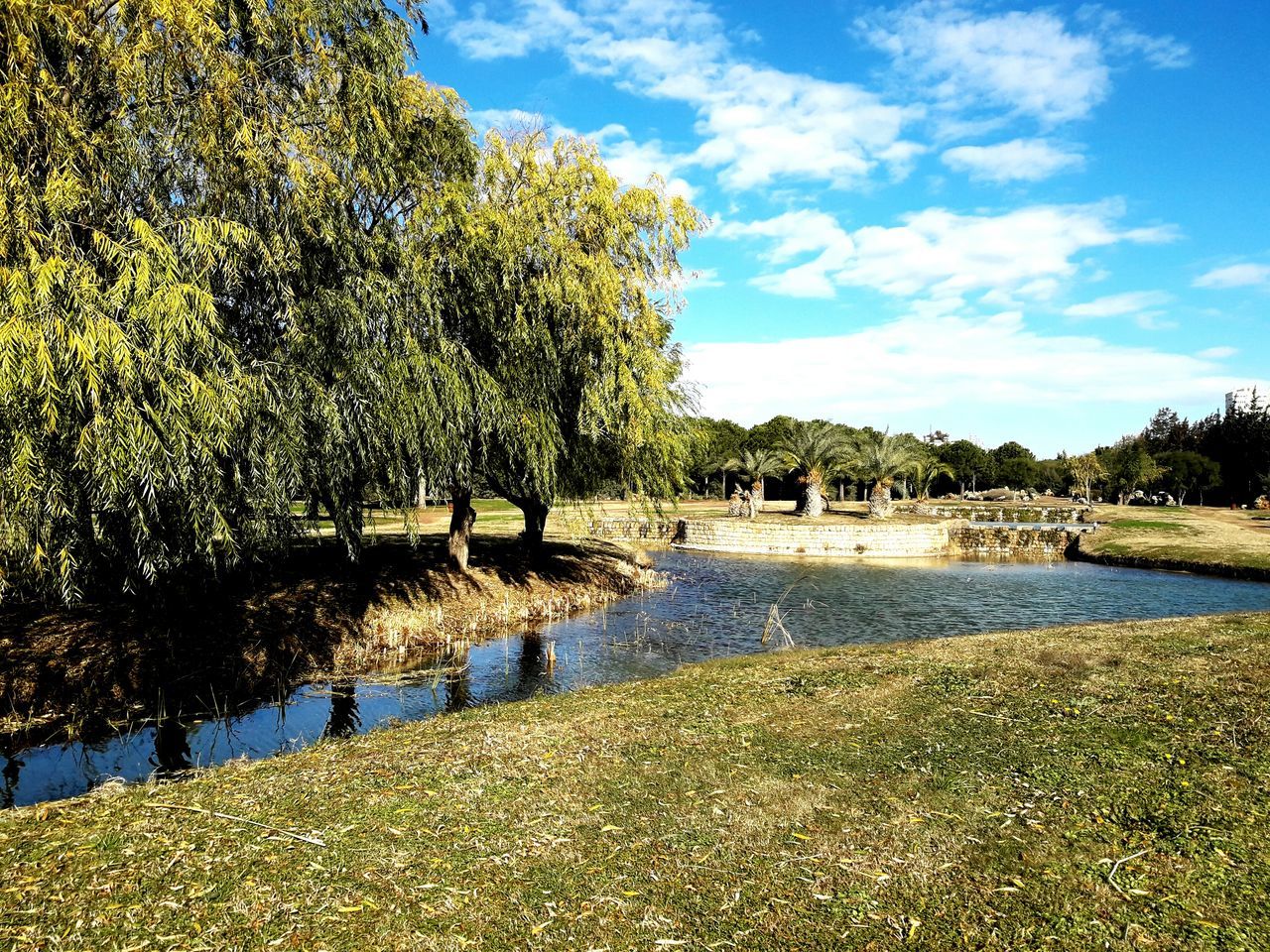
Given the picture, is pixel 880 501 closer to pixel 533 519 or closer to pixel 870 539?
pixel 870 539

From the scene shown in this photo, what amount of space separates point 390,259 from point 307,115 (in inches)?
91.5

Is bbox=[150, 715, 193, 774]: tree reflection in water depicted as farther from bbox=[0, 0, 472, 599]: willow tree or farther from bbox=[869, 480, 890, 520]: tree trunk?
bbox=[869, 480, 890, 520]: tree trunk

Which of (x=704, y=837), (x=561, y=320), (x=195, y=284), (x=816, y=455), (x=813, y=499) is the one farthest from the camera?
(x=813, y=499)

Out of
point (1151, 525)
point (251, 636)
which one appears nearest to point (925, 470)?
point (1151, 525)

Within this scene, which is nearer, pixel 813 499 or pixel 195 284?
pixel 195 284

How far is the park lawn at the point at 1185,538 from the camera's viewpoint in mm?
30391

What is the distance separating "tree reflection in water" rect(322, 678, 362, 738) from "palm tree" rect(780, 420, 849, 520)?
36.0 metres

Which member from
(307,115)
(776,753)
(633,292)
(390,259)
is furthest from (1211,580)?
(307,115)

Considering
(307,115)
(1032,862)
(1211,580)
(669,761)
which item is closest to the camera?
(1032,862)

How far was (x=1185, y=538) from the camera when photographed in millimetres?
35531

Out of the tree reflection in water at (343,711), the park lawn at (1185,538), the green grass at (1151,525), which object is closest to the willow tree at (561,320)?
the tree reflection in water at (343,711)

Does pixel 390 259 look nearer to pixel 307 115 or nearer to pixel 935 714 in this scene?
pixel 307 115

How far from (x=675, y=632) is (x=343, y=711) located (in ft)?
27.9

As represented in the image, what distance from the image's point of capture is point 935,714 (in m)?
8.26
